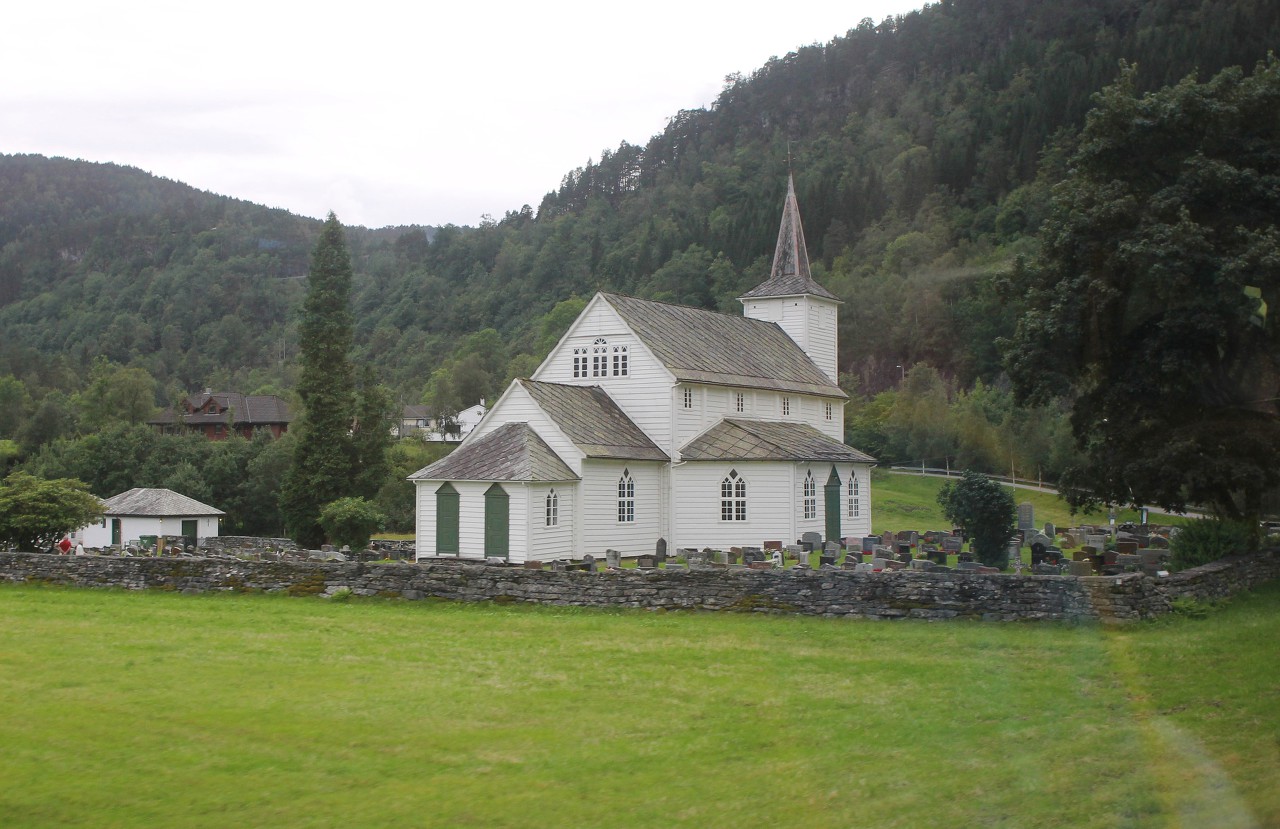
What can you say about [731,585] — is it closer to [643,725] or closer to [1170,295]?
[643,725]

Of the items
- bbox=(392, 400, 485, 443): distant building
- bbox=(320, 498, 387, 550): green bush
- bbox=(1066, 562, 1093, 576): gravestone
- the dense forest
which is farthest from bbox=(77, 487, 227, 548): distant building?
bbox=(392, 400, 485, 443): distant building

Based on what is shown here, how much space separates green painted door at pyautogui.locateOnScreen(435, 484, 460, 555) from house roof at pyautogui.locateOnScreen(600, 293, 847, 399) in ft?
28.6

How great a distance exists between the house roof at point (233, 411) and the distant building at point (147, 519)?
58.6m

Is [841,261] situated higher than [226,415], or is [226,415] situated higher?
[841,261]

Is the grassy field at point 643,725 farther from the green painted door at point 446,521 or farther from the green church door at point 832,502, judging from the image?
the green church door at point 832,502

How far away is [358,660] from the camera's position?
17547 mm

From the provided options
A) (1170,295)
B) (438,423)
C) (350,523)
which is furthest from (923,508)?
(438,423)

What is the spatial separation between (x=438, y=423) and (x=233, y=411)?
1908cm

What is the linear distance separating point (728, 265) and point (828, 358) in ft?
215

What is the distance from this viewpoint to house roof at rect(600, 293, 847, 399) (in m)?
42.3

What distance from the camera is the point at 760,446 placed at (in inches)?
1594

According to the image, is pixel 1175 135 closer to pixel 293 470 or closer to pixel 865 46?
pixel 293 470

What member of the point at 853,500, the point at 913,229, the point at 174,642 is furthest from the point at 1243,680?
the point at 913,229

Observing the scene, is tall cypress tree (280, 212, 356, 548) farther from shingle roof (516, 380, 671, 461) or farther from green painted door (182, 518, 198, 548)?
shingle roof (516, 380, 671, 461)
